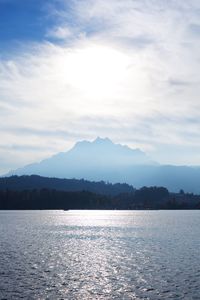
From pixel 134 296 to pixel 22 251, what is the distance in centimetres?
5631

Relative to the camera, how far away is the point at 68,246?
127938 millimetres

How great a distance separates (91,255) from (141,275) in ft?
104

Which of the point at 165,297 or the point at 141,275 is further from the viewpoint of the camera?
the point at 141,275

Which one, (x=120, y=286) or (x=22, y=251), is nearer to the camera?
(x=120, y=286)

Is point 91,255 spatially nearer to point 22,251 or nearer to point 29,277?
point 22,251

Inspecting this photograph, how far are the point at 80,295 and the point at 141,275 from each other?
715 inches

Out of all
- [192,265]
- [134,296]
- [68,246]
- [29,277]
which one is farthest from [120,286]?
[68,246]

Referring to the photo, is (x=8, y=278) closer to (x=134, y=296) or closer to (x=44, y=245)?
(x=134, y=296)

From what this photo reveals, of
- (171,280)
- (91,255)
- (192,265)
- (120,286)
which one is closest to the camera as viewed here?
(120,286)

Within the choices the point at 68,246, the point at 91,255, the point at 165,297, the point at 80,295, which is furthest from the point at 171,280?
the point at 68,246

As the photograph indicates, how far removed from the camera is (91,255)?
107 metres

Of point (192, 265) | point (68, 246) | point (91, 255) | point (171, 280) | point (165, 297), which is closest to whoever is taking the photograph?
point (165, 297)

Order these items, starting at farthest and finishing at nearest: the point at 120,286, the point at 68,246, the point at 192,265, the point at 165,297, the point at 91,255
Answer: the point at 68,246, the point at 91,255, the point at 192,265, the point at 120,286, the point at 165,297

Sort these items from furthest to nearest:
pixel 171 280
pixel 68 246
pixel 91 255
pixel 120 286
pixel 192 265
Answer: pixel 68 246, pixel 91 255, pixel 192 265, pixel 171 280, pixel 120 286
